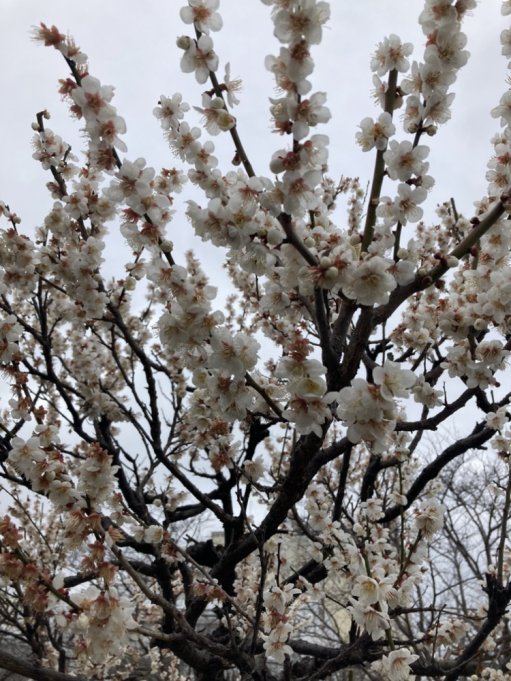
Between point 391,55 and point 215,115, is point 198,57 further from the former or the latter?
point 391,55

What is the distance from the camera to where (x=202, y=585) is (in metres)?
2.93

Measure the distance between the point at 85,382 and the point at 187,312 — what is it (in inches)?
139

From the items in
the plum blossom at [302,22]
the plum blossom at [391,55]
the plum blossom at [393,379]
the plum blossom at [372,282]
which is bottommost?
the plum blossom at [393,379]

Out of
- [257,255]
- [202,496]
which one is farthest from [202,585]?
[257,255]

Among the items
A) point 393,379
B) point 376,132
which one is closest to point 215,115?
point 376,132

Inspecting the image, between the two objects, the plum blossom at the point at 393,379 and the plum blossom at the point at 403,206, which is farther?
the plum blossom at the point at 403,206

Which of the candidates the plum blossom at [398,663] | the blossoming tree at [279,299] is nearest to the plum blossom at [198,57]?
the blossoming tree at [279,299]

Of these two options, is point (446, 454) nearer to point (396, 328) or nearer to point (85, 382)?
point (396, 328)

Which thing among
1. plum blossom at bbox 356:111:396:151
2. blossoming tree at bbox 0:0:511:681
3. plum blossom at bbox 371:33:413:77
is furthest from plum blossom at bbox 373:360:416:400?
plum blossom at bbox 371:33:413:77

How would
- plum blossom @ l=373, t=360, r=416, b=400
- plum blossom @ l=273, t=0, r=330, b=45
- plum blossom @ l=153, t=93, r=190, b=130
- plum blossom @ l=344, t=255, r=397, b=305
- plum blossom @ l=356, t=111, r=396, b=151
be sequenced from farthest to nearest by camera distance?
plum blossom @ l=153, t=93, r=190, b=130 → plum blossom @ l=356, t=111, r=396, b=151 → plum blossom @ l=344, t=255, r=397, b=305 → plum blossom @ l=373, t=360, r=416, b=400 → plum blossom @ l=273, t=0, r=330, b=45

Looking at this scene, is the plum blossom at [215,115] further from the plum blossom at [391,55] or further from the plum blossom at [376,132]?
the plum blossom at [391,55]

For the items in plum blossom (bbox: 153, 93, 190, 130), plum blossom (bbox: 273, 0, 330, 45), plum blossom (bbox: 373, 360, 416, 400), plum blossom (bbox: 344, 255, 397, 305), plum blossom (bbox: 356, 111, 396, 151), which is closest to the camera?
plum blossom (bbox: 273, 0, 330, 45)

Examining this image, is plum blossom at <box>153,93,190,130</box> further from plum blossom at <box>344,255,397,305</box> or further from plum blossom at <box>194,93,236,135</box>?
plum blossom at <box>344,255,397,305</box>

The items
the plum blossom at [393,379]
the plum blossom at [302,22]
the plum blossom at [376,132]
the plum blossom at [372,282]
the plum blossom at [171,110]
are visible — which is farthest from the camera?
the plum blossom at [171,110]
